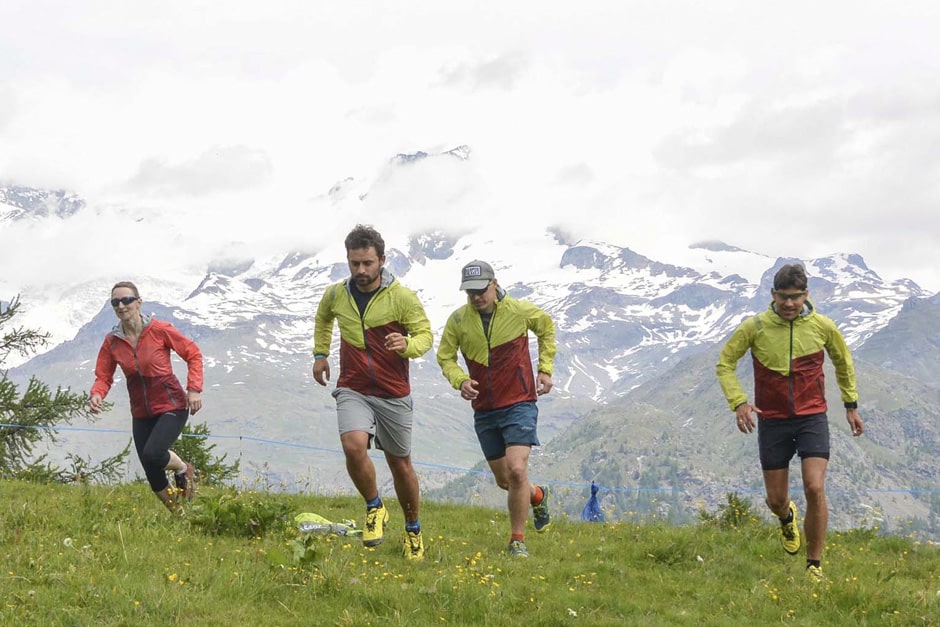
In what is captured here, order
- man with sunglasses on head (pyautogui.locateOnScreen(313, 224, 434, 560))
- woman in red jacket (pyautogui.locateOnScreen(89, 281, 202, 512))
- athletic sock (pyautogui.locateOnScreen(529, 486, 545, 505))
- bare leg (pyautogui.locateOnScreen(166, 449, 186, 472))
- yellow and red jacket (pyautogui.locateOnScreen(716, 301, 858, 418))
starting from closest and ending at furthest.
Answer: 1. man with sunglasses on head (pyautogui.locateOnScreen(313, 224, 434, 560))
2. yellow and red jacket (pyautogui.locateOnScreen(716, 301, 858, 418))
3. woman in red jacket (pyautogui.locateOnScreen(89, 281, 202, 512))
4. bare leg (pyautogui.locateOnScreen(166, 449, 186, 472))
5. athletic sock (pyautogui.locateOnScreen(529, 486, 545, 505))

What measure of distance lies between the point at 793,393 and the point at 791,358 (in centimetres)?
38

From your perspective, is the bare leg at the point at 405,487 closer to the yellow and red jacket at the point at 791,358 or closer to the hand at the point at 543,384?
the hand at the point at 543,384

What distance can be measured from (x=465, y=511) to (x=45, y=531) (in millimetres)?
7248

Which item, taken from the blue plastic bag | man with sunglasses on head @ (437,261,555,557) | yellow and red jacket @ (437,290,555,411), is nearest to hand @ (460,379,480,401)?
man with sunglasses on head @ (437,261,555,557)

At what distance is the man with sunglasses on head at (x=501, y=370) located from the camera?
9.94 metres

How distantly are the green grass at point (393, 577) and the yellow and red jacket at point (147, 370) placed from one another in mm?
1242

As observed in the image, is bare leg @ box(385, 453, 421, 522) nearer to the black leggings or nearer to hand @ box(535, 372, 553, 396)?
hand @ box(535, 372, 553, 396)

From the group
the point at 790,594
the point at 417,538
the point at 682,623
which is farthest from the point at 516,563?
the point at 790,594

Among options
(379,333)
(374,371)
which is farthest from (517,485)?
(379,333)

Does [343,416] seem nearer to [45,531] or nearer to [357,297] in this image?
[357,297]

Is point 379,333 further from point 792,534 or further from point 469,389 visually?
point 792,534

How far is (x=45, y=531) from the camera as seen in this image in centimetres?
824

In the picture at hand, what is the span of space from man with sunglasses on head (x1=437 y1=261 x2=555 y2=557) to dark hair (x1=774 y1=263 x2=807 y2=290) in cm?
267

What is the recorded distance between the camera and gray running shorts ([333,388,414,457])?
886 centimetres
